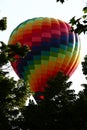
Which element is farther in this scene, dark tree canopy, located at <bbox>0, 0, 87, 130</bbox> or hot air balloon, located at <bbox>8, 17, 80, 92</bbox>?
hot air balloon, located at <bbox>8, 17, 80, 92</bbox>

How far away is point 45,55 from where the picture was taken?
41.2 meters

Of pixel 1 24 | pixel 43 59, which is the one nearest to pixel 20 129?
pixel 1 24

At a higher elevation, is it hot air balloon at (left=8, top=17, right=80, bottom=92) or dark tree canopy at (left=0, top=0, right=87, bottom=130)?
hot air balloon at (left=8, top=17, right=80, bottom=92)

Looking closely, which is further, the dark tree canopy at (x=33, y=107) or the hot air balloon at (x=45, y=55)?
the hot air balloon at (x=45, y=55)

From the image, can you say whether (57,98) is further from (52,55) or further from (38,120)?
(52,55)

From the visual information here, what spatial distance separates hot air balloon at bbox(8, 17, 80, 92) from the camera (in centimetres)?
4088

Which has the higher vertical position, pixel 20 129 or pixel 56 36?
pixel 56 36

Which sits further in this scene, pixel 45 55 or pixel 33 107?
pixel 45 55

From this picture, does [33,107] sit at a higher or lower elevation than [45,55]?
lower

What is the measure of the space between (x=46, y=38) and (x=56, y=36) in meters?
1.08

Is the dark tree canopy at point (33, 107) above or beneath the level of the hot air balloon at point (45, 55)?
beneath

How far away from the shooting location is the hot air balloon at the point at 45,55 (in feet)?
134

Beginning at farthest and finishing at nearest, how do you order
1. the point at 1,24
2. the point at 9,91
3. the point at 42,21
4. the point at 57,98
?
the point at 42,21
the point at 57,98
the point at 9,91
the point at 1,24

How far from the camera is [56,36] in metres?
41.8
